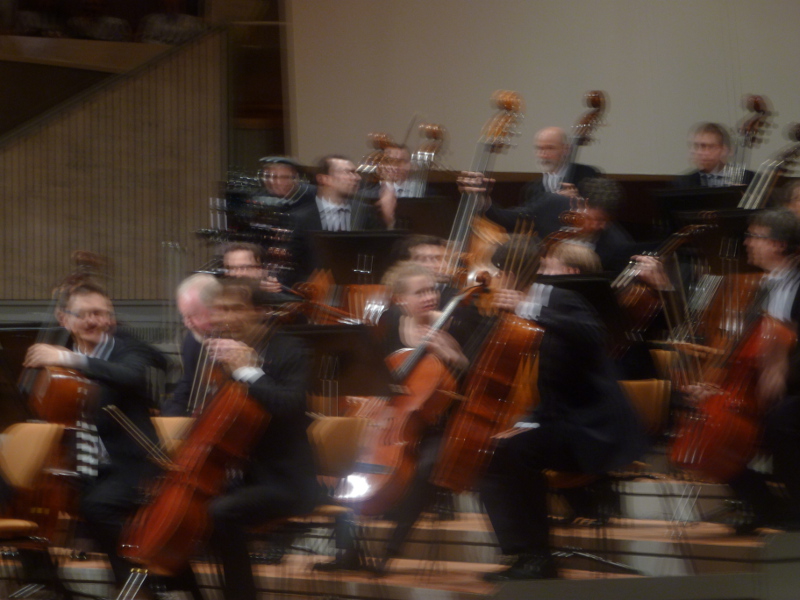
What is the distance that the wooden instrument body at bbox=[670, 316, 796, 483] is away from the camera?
2793 millimetres

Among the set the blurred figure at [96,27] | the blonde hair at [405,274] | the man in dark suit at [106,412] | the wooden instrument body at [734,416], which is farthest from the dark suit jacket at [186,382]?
the blurred figure at [96,27]

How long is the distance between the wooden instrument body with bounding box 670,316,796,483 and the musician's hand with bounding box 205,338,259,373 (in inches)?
46.9

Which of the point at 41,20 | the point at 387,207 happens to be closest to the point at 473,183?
the point at 387,207

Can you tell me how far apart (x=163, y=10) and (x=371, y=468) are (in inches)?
174

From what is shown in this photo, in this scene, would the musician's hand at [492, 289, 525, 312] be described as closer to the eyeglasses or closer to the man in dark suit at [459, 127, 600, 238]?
the eyeglasses

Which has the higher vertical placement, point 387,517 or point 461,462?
point 461,462

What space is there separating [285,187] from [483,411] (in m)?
2.06

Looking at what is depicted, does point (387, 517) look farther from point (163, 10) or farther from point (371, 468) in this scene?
point (163, 10)

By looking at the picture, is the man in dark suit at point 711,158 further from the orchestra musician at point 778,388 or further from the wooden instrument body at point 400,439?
the wooden instrument body at point 400,439

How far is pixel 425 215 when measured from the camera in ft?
14.1

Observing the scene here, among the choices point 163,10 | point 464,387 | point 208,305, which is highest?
point 163,10

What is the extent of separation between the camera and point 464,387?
9.05ft

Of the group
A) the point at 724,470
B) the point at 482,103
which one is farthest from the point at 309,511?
the point at 482,103

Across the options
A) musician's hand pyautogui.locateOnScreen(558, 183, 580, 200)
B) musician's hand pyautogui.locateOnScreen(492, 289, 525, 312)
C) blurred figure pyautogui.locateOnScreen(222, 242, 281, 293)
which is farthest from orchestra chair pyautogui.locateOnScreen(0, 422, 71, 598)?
musician's hand pyautogui.locateOnScreen(558, 183, 580, 200)
